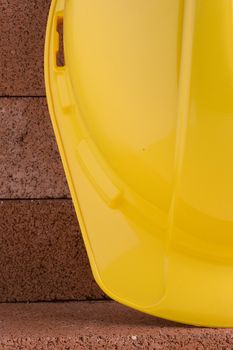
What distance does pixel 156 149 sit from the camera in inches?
51.1

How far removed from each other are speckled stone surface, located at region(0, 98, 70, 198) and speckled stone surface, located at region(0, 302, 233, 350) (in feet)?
1.19

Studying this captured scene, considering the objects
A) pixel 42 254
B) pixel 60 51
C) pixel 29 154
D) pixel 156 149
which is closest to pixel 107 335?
pixel 156 149

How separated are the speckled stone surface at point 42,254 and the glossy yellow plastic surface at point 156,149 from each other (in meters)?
0.25

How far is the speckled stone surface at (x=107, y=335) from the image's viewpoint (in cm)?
128

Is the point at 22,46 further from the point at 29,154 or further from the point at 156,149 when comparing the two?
the point at 156,149

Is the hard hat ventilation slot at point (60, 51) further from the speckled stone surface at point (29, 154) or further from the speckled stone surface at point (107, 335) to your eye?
the speckled stone surface at point (107, 335)

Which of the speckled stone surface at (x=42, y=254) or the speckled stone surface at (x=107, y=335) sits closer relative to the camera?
the speckled stone surface at (x=107, y=335)

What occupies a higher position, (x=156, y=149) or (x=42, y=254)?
(x=156, y=149)

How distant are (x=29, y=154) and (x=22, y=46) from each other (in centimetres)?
25

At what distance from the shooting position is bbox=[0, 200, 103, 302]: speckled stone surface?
172 cm

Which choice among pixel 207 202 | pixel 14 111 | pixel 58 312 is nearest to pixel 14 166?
pixel 14 111

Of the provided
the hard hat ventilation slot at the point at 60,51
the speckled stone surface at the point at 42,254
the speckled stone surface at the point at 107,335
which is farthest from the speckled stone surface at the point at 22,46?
the speckled stone surface at the point at 107,335

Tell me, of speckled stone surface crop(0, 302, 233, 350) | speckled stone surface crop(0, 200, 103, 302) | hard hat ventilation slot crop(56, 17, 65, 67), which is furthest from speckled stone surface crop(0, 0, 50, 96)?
speckled stone surface crop(0, 302, 233, 350)

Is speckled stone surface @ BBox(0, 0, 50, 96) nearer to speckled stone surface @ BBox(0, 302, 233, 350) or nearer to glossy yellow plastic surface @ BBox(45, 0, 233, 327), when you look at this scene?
glossy yellow plastic surface @ BBox(45, 0, 233, 327)
